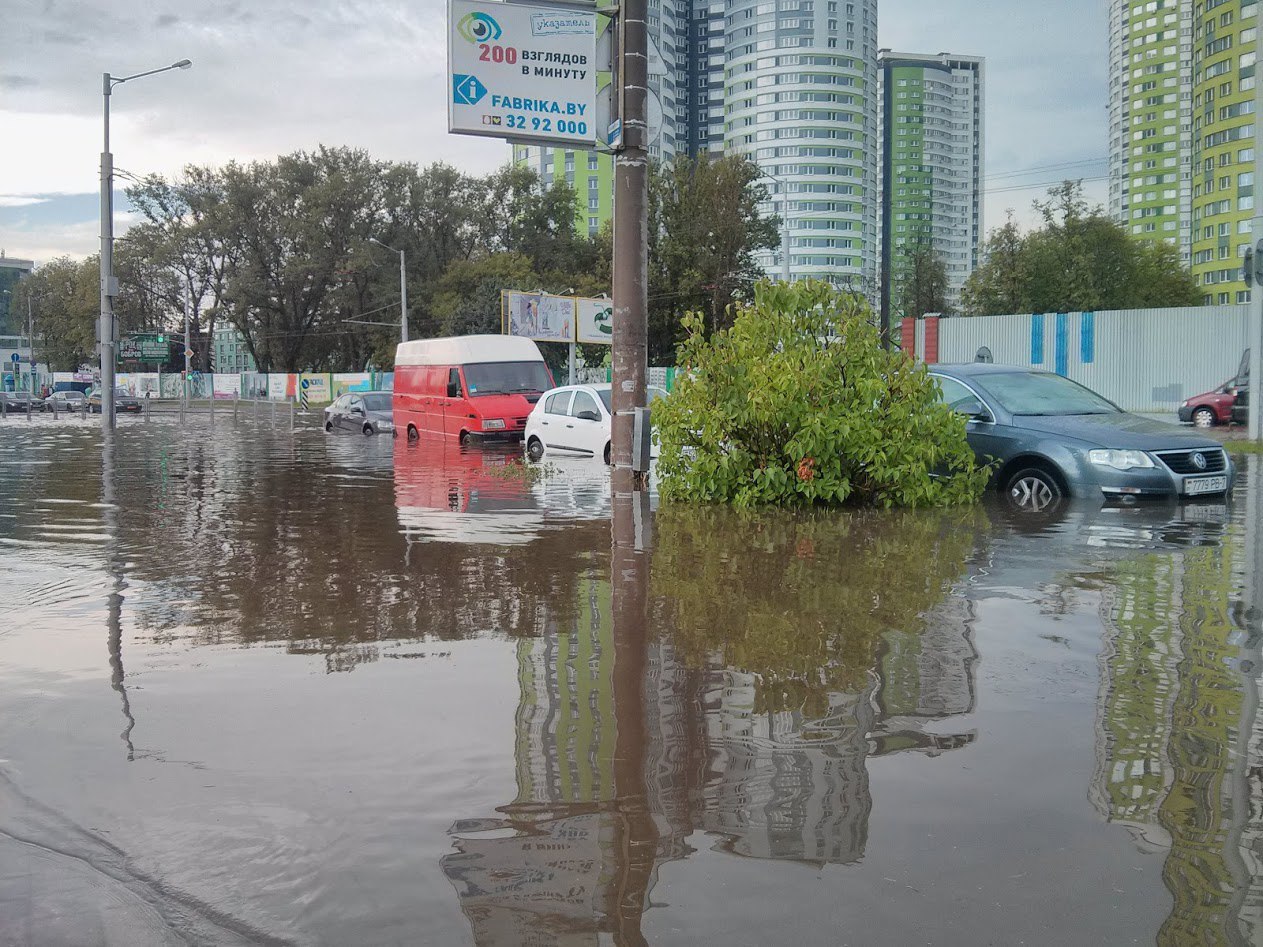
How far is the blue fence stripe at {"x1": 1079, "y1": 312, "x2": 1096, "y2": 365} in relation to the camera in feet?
125

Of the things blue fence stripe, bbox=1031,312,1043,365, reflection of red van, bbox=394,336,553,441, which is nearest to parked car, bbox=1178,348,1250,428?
blue fence stripe, bbox=1031,312,1043,365

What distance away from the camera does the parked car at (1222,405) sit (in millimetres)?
32250

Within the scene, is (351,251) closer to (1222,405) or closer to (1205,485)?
(1222,405)

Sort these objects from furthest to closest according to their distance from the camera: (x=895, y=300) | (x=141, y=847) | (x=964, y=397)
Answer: (x=895, y=300)
(x=964, y=397)
(x=141, y=847)

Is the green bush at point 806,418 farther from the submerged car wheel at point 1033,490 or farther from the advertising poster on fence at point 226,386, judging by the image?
the advertising poster on fence at point 226,386

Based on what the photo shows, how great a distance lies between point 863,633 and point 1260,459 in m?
15.4

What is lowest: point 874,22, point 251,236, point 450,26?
point 450,26

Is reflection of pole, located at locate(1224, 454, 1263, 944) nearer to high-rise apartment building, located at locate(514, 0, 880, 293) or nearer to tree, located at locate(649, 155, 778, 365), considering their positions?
tree, located at locate(649, 155, 778, 365)

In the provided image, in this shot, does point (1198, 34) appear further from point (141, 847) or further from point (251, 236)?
point (141, 847)

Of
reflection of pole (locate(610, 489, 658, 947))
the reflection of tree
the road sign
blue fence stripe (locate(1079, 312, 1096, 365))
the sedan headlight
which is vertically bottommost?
reflection of pole (locate(610, 489, 658, 947))

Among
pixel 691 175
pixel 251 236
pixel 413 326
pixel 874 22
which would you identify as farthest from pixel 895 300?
pixel 874 22

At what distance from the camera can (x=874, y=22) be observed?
17050 centimetres

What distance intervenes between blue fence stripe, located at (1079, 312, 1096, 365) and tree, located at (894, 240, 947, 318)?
1664 inches

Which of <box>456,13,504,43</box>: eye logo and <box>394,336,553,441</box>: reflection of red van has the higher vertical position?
<box>456,13,504,43</box>: eye logo
